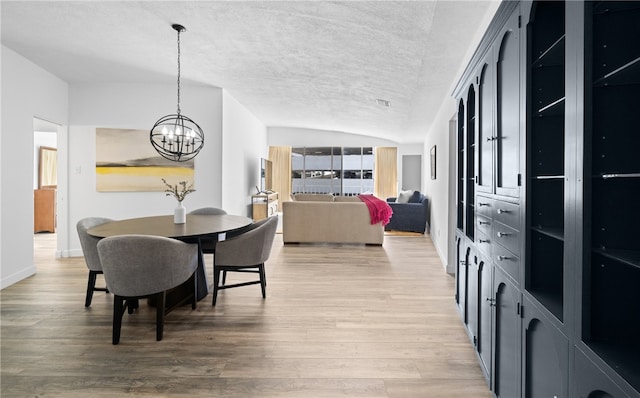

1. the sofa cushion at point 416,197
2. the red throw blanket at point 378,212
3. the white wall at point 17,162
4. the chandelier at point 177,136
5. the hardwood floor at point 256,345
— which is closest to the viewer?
the hardwood floor at point 256,345

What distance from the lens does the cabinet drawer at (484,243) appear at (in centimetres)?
194

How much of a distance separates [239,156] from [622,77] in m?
6.29

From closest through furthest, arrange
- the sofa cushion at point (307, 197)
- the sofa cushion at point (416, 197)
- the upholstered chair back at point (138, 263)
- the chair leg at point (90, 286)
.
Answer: the upholstered chair back at point (138, 263) < the chair leg at point (90, 286) < the sofa cushion at point (307, 197) < the sofa cushion at point (416, 197)

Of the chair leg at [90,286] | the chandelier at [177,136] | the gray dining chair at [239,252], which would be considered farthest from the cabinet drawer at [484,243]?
the chair leg at [90,286]

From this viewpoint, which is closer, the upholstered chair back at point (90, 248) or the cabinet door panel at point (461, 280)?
the cabinet door panel at point (461, 280)

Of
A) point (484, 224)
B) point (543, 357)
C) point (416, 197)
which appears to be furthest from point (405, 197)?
point (543, 357)

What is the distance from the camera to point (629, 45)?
3.18ft

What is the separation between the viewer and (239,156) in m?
6.71

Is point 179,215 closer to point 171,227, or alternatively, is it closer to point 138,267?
point 171,227

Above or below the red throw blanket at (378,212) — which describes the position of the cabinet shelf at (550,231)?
above

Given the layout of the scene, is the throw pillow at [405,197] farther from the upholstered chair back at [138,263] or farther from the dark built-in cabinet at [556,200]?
the upholstered chair back at [138,263]

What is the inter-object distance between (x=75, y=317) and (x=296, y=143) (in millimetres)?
8153

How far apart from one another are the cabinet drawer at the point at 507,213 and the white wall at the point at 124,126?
14.4 feet

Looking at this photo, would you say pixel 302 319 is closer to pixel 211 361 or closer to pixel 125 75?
pixel 211 361
